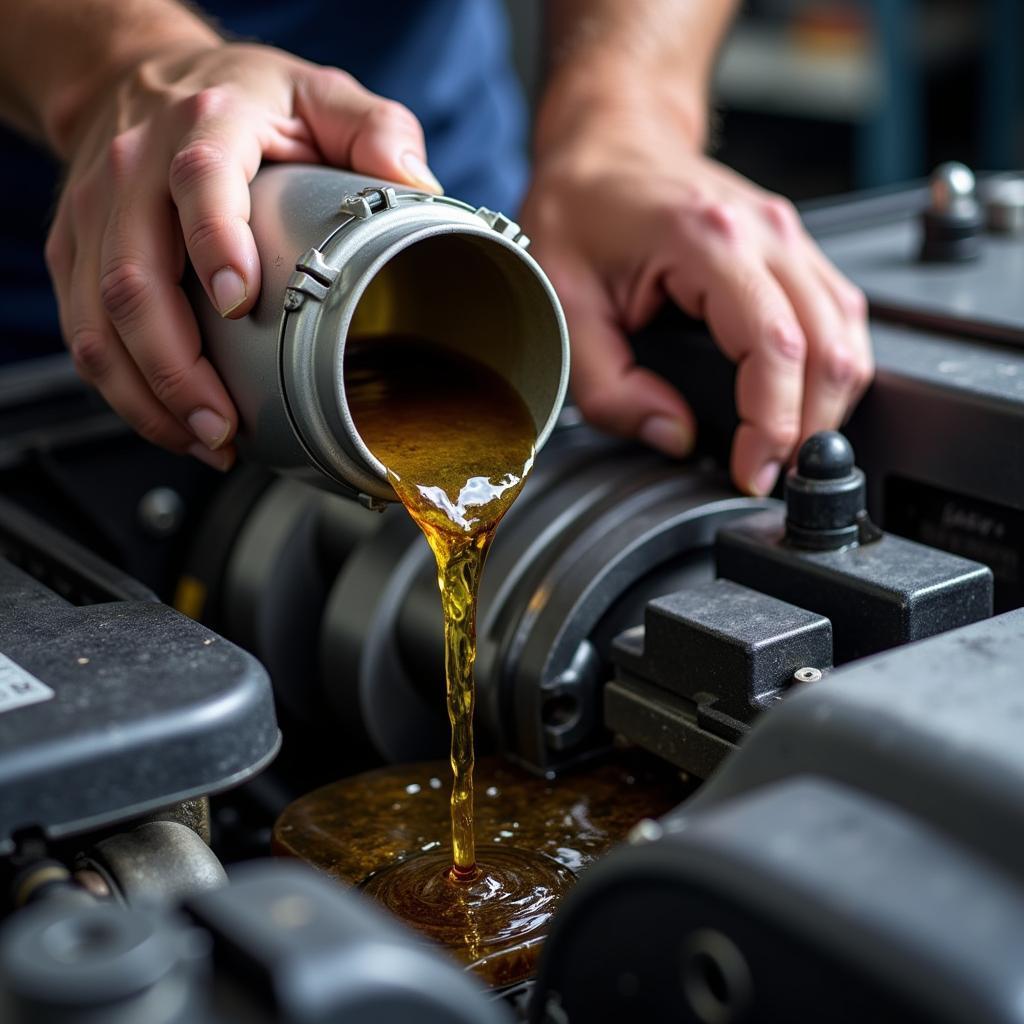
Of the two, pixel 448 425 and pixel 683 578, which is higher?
pixel 448 425

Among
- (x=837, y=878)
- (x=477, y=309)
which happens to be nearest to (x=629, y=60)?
(x=477, y=309)

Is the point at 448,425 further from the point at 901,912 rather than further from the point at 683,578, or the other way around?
the point at 901,912

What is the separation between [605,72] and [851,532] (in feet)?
2.20

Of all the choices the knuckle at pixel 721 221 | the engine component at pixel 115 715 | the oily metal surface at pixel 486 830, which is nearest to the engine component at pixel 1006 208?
the knuckle at pixel 721 221

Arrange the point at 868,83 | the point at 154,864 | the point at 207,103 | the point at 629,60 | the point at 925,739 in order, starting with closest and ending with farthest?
the point at 925,739, the point at 154,864, the point at 207,103, the point at 629,60, the point at 868,83

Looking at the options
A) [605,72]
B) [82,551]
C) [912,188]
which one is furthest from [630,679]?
[912,188]

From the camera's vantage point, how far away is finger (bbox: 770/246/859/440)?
982 mm

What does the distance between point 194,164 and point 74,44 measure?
294 mm

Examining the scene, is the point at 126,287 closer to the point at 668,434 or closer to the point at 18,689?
the point at 18,689

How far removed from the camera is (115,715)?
592 mm

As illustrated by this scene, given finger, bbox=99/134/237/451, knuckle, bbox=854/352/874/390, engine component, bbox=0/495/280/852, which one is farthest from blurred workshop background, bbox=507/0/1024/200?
engine component, bbox=0/495/280/852

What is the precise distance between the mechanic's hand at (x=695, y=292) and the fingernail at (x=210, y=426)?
1.04 ft

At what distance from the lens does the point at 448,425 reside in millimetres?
875

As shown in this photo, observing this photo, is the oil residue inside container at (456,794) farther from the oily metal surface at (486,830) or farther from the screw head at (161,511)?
the screw head at (161,511)
